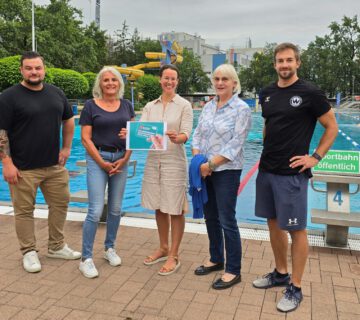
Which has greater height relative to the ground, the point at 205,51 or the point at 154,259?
the point at 205,51

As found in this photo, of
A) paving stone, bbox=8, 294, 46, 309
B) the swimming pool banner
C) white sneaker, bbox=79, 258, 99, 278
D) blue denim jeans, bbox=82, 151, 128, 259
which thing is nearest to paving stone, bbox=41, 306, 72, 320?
paving stone, bbox=8, 294, 46, 309

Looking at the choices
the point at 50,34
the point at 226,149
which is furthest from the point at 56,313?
the point at 50,34

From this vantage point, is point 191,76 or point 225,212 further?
point 191,76

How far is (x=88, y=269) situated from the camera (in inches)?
142

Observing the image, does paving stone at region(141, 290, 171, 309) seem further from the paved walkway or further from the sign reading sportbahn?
the sign reading sportbahn

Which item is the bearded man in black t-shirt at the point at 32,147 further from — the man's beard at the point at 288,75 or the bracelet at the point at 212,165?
the man's beard at the point at 288,75

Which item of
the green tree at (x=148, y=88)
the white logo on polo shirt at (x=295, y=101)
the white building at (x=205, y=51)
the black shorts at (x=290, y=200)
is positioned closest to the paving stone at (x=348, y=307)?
the black shorts at (x=290, y=200)

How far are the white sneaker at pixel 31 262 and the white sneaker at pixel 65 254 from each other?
0.24m

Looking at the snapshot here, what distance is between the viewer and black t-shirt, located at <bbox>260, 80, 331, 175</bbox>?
2.88 meters

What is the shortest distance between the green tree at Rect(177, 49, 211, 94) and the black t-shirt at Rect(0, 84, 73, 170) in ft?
206

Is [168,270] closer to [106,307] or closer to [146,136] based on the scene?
[106,307]

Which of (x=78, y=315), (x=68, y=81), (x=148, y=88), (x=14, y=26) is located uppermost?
(x=14, y=26)

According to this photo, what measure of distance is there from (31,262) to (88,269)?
58 cm

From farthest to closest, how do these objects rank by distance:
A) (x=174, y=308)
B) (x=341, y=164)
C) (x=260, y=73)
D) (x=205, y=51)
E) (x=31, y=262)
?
(x=205, y=51) → (x=260, y=73) → (x=341, y=164) → (x=31, y=262) → (x=174, y=308)
